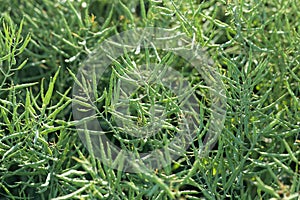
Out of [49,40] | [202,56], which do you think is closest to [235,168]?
[202,56]

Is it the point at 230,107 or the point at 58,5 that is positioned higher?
the point at 58,5

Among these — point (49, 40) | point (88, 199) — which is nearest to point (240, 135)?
point (88, 199)

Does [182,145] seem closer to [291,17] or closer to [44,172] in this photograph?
[44,172]

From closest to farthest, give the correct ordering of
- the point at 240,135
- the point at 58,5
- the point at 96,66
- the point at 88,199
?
the point at 88,199 < the point at 240,135 < the point at 96,66 < the point at 58,5

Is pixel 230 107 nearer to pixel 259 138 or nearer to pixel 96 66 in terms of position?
pixel 259 138

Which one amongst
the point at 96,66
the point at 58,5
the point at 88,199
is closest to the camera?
the point at 88,199

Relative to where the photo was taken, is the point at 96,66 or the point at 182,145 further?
the point at 96,66
